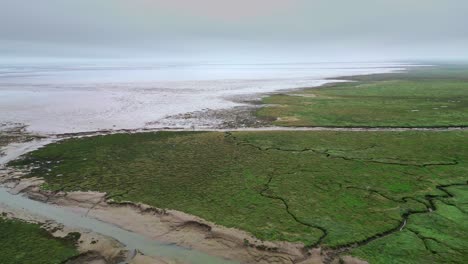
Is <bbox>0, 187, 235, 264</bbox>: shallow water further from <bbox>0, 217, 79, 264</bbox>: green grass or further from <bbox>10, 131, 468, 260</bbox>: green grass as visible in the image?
<bbox>10, 131, 468, 260</bbox>: green grass

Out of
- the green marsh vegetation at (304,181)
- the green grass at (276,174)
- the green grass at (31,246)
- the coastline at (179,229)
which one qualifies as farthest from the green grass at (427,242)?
the green grass at (31,246)

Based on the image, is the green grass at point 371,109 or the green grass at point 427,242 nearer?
the green grass at point 427,242

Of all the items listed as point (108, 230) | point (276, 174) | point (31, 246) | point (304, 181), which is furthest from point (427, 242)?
point (31, 246)

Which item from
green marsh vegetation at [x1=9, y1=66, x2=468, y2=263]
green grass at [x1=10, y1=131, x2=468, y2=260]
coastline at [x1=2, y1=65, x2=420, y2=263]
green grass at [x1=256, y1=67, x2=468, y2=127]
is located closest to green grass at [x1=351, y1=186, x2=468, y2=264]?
green marsh vegetation at [x1=9, y1=66, x2=468, y2=263]

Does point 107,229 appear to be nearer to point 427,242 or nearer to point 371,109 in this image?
point 427,242

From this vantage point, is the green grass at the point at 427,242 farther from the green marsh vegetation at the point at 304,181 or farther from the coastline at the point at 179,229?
the coastline at the point at 179,229
